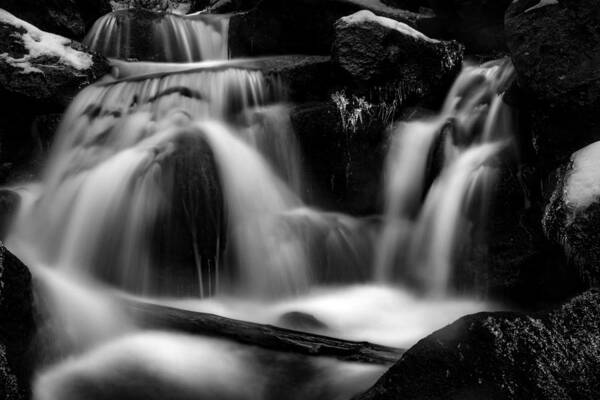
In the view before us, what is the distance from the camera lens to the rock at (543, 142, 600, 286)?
10.3ft

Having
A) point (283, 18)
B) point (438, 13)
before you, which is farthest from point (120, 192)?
point (438, 13)

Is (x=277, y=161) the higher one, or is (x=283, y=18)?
(x=283, y=18)

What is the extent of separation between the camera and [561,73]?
4.38m

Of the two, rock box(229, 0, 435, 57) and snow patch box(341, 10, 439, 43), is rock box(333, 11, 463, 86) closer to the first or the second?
snow patch box(341, 10, 439, 43)

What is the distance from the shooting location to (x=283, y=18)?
7.92m

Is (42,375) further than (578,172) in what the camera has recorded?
No

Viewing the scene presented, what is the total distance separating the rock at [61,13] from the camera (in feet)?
26.2

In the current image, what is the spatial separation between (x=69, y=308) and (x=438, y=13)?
24.2 feet

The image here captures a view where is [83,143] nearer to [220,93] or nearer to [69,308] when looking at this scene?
[220,93]

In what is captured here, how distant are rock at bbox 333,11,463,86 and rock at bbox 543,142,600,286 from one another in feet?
9.59

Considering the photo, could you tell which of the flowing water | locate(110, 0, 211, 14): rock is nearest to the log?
the flowing water

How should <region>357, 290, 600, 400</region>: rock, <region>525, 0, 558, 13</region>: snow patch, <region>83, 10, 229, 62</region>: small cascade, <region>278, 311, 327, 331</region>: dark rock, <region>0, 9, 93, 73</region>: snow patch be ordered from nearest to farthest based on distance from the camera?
<region>357, 290, 600, 400</region>: rock, <region>278, 311, 327, 331</region>: dark rock, <region>525, 0, 558, 13</region>: snow patch, <region>0, 9, 93, 73</region>: snow patch, <region>83, 10, 229, 62</region>: small cascade

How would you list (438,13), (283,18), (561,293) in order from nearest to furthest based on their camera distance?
1. (561,293)
2. (283,18)
3. (438,13)

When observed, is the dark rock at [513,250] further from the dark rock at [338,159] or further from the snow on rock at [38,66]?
the snow on rock at [38,66]
